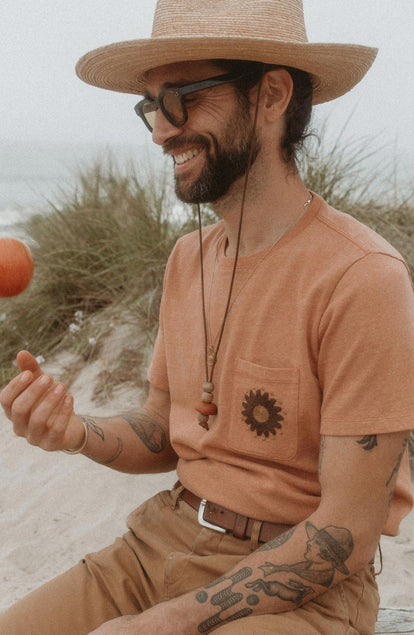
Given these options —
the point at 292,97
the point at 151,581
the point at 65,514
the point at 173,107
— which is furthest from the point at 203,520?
the point at 65,514

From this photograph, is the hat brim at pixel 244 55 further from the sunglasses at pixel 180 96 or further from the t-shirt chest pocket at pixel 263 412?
the t-shirt chest pocket at pixel 263 412

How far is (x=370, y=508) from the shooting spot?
156 centimetres

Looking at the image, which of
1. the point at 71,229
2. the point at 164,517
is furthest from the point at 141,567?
the point at 71,229

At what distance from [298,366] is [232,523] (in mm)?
492

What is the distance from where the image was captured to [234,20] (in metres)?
1.86

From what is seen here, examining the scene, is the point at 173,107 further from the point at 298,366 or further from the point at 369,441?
the point at 369,441

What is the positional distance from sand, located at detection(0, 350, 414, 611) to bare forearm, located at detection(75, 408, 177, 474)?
4.32 ft

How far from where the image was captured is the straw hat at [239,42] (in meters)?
1.79

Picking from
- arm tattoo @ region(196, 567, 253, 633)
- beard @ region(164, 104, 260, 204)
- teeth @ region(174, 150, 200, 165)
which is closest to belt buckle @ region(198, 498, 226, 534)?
arm tattoo @ region(196, 567, 253, 633)

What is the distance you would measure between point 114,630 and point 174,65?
1.60 meters

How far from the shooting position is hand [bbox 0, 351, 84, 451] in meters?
1.70

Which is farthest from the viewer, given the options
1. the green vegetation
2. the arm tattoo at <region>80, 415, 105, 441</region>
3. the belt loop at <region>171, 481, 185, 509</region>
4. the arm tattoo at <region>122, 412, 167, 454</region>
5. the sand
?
the green vegetation

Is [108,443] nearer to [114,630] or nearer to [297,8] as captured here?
[114,630]

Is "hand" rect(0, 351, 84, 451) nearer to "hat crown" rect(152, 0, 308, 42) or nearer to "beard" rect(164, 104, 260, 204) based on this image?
"beard" rect(164, 104, 260, 204)
